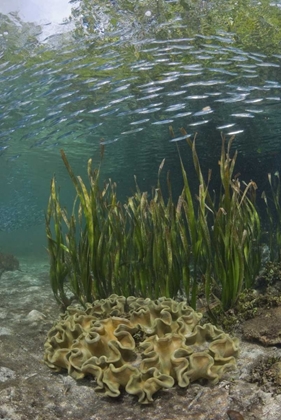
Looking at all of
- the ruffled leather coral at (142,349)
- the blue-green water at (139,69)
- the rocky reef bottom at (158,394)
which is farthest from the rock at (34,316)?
the blue-green water at (139,69)

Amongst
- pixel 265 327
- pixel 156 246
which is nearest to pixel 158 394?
pixel 265 327

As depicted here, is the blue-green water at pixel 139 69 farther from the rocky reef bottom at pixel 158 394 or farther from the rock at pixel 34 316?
the rocky reef bottom at pixel 158 394

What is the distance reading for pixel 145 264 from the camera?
17.9 ft

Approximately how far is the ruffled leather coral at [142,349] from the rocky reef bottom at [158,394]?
101 millimetres

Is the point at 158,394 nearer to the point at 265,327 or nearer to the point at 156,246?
the point at 265,327

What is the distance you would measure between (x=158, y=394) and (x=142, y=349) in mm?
689

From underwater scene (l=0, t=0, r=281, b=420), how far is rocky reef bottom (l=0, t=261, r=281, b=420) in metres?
0.02

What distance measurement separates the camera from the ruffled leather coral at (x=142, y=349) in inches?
125

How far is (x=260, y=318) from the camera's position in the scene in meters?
4.59

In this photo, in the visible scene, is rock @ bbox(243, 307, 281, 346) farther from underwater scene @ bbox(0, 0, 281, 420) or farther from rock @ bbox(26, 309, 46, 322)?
rock @ bbox(26, 309, 46, 322)

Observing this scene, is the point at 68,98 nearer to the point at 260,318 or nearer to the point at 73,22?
the point at 73,22

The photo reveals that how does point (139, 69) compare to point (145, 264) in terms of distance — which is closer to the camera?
point (145, 264)

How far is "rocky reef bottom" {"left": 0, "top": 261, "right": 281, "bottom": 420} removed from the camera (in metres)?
2.88

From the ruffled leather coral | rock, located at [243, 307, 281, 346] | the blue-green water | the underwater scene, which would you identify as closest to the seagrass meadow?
the underwater scene
